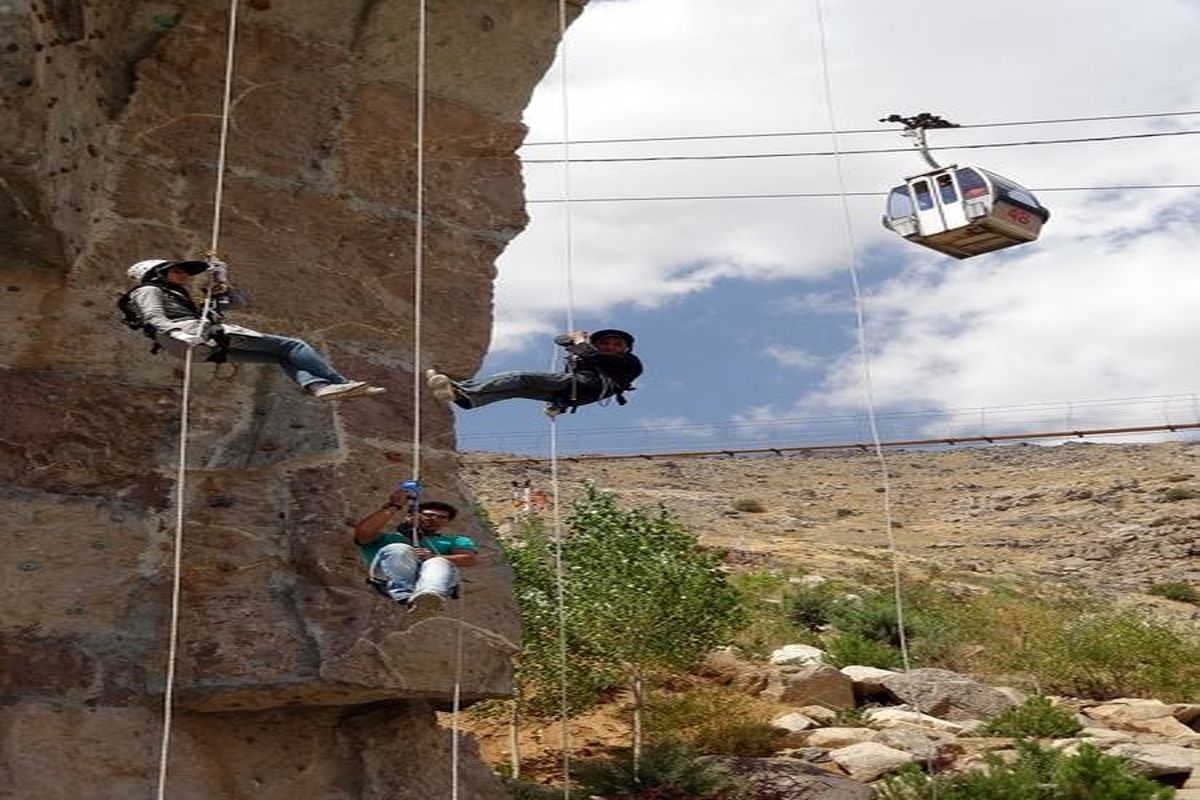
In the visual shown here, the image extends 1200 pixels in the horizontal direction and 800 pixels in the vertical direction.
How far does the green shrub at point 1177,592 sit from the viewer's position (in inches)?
1494

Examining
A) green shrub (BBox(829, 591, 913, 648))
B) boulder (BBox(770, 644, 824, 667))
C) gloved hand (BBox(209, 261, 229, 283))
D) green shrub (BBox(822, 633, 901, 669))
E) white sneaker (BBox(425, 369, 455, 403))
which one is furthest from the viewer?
green shrub (BBox(829, 591, 913, 648))

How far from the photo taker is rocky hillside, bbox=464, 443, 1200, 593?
44875mm

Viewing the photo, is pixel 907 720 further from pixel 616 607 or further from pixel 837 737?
pixel 616 607

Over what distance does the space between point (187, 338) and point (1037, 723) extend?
12.5 metres

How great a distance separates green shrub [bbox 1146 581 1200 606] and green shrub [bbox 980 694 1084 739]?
2464cm

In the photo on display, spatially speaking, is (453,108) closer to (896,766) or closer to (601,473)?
(896,766)

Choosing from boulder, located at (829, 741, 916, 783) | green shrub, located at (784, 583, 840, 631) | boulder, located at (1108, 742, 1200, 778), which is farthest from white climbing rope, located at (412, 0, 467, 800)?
green shrub, located at (784, 583, 840, 631)

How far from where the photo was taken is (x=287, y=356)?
18.7 feet

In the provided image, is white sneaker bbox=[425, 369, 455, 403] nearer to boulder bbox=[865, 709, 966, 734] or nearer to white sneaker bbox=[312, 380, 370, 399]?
white sneaker bbox=[312, 380, 370, 399]

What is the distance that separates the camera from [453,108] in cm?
746

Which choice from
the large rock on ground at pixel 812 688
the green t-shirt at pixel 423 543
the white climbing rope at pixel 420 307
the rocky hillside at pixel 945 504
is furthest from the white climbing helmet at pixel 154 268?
the rocky hillside at pixel 945 504

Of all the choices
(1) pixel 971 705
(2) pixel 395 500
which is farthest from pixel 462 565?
(1) pixel 971 705

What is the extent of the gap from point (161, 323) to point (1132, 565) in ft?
147

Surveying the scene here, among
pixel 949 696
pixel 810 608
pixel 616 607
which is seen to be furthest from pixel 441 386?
pixel 810 608
